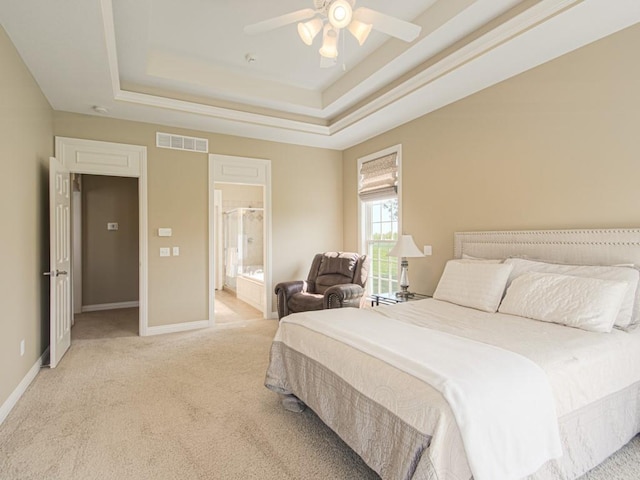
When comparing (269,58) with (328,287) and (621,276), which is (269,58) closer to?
(328,287)

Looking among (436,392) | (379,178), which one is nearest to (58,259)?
(436,392)

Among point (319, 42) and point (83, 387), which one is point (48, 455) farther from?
point (319, 42)

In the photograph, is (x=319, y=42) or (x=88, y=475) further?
(x=319, y=42)

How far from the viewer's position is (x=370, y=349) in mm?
1773

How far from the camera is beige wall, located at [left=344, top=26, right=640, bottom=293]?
8.21 feet

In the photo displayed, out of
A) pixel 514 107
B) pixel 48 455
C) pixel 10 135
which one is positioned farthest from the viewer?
pixel 514 107

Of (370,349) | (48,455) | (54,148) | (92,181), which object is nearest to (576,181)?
(370,349)

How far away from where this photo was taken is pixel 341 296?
3986 mm

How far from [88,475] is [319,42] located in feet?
12.3

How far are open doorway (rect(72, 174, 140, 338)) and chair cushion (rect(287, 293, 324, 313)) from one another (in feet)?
9.39

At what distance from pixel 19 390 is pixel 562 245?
443 centimetres

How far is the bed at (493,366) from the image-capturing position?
134 centimetres

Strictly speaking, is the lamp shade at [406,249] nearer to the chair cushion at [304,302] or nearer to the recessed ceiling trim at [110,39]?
the chair cushion at [304,302]

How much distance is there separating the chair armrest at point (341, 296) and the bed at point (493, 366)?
1.21m
